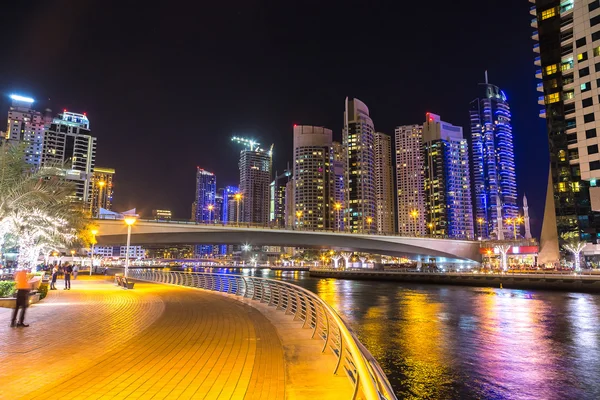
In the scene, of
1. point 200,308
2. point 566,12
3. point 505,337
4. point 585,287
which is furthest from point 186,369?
point 566,12

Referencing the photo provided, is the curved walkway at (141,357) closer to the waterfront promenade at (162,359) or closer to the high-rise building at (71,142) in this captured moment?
the waterfront promenade at (162,359)

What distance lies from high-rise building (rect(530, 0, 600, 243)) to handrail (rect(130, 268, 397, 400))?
8159cm

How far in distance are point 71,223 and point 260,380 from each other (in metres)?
45.0

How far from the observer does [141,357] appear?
895 centimetres

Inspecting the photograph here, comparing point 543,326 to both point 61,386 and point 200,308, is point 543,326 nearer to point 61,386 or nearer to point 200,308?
point 200,308

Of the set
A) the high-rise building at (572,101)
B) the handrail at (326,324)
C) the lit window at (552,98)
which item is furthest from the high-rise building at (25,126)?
the high-rise building at (572,101)

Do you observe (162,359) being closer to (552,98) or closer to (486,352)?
(486,352)

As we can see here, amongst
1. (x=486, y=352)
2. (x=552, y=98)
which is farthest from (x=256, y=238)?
(x=552, y=98)

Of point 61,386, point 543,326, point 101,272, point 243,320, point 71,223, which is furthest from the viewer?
point 101,272

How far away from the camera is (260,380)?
716 centimetres

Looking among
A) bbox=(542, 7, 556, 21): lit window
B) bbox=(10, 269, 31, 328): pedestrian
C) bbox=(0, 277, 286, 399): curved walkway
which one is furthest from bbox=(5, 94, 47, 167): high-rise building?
bbox=(0, 277, 286, 399): curved walkway

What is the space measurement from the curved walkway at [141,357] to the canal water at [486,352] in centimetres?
443

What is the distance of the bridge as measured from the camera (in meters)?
62.6

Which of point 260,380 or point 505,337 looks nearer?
point 260,380
